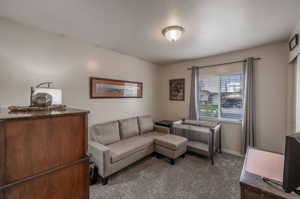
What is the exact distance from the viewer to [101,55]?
3.03 meters

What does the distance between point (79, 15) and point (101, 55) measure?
1234 millimetres

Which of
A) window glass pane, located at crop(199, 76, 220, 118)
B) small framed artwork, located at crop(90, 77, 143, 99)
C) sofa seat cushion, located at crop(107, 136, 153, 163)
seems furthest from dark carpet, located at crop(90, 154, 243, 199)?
small framed artwork, located at crop(90, 77, 143, 99)

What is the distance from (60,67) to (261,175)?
3.11 metres

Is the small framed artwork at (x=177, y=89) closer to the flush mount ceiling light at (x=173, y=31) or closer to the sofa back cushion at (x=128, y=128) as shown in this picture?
the sofa back cushion at (x=128, y=128)

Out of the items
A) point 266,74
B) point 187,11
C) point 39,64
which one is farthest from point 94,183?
point 266,74

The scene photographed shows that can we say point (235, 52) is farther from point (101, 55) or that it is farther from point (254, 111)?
point (101, 55)


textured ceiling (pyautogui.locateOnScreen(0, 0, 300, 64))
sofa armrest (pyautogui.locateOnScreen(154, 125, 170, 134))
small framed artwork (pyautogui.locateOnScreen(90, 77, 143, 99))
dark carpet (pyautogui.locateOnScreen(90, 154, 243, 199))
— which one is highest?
textured ceiling (pyautogui.locateOnScreen(0, 0, 300, 64))

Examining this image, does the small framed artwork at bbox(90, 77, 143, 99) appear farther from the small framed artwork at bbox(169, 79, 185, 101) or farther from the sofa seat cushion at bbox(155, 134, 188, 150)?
the sofa seat cushion at bbox(155, 134, 188, 150)

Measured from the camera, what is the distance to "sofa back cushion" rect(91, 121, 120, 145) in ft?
Answer: 8.74

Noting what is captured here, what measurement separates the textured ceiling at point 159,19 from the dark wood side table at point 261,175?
1750 millimetres

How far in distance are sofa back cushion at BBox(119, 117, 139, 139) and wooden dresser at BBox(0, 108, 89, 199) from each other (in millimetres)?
1969

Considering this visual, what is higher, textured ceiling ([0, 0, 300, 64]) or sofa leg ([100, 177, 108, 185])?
textured ceiling ([0, 0, 300, 64])

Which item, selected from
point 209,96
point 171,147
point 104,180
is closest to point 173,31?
point 171,147

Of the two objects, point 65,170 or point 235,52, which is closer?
point 65,170
